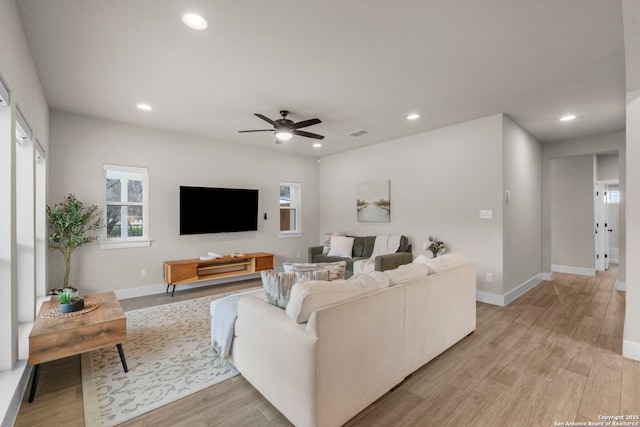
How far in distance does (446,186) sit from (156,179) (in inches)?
188

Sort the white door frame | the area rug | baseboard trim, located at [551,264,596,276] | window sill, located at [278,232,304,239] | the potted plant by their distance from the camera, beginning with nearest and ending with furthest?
the area rug, the potted plant, baseboard trim, located at [551,264,596,276], the white door frame, window sill, located at [278,232,304,239]

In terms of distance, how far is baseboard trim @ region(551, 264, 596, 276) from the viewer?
6000 mm

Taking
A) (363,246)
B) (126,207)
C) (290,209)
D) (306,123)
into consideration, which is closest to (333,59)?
(306,123)

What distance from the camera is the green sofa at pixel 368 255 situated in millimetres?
4496

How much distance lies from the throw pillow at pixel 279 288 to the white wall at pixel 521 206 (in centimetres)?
352

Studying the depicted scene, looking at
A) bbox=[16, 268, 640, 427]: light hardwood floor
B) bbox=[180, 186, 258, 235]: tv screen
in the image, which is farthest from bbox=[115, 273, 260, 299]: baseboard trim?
bbox=[16, 268, 640, 427]: light hardwood floor

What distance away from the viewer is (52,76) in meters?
3.01

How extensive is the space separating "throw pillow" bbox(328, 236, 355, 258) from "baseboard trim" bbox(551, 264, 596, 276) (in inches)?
188

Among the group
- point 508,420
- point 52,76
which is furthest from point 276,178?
point 508,420

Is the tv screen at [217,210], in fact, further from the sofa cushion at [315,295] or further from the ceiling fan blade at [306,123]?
the sofa cushion at [315,295]

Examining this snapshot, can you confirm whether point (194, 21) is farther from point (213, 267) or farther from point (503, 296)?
point (503, 296)

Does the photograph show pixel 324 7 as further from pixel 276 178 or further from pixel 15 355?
pixel 276 178

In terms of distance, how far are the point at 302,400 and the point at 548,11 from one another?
9.96 feet

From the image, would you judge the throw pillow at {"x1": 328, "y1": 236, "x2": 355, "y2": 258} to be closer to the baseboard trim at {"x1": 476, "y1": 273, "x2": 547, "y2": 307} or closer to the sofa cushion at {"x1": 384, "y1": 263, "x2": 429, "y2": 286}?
the baseboard trim at {"x1": 476, "y1": 273, "x2": 547, "y2": 307}
